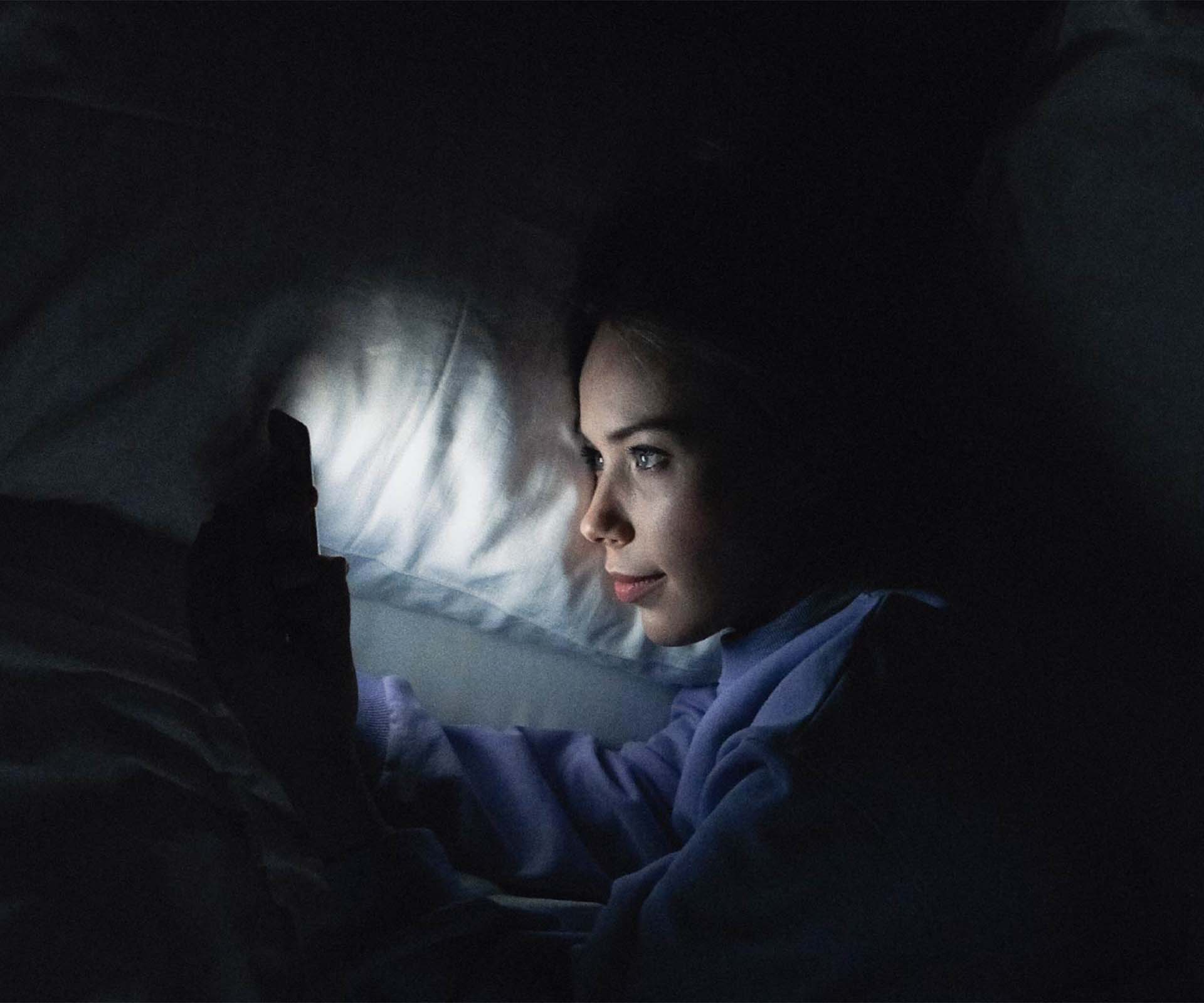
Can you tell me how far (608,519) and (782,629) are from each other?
176mm

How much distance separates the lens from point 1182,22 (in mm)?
828

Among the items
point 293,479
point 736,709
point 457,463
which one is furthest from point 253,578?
point 736,709

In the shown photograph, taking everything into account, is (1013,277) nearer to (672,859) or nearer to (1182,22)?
(1182,22)

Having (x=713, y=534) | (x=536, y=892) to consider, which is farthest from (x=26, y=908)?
(x=713, y=534)

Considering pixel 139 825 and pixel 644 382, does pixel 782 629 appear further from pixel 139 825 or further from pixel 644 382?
pixel 139 825

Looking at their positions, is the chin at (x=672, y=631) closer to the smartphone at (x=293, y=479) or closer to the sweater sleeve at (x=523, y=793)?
the sweater sleeve at (x=523, y=793)

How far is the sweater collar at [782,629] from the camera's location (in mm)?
848

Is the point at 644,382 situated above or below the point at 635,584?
above

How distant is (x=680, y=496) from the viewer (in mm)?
829

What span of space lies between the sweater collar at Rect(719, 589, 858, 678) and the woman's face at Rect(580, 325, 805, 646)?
23mm

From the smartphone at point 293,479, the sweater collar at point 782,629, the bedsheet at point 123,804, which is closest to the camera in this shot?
the bedsheet at point 123,804

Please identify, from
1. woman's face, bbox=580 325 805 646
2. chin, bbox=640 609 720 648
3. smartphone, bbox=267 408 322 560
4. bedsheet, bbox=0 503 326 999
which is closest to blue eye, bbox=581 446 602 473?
woman's face, bbox=580 325 805 646

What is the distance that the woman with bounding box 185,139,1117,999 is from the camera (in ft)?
2.19

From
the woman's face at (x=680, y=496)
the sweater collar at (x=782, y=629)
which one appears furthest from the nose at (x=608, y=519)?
the sweater collar at (x=782, y=629)
